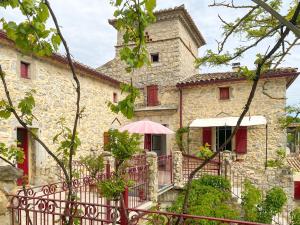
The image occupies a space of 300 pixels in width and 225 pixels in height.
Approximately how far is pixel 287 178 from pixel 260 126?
3.44 m

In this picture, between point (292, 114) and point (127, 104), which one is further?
point (292, 114)

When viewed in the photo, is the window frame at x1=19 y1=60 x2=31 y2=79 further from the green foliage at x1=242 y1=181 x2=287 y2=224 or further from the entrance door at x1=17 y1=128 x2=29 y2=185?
the green foliage at x1=242 y1=181 x2=287 y2=224

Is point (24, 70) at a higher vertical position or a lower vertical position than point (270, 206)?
higher

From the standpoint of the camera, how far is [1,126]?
7.98 metres

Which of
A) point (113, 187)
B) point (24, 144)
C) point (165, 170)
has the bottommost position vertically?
point (165, 170)

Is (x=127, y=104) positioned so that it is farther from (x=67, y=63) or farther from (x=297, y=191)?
(x=297, y=191)

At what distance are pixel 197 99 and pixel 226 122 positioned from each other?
241 cm

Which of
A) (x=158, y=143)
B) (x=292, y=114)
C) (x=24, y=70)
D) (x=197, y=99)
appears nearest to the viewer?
(x=292, y=114)

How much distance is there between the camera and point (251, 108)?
1331cm

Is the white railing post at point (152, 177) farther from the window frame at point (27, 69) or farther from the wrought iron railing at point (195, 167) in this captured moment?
the window frame at point (27, 69)

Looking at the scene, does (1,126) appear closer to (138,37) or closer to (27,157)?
(27,157)

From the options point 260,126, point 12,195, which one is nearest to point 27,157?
point 12,195

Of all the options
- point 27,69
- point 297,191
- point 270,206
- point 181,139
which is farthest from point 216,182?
point 27,69

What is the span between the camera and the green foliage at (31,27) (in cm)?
190
